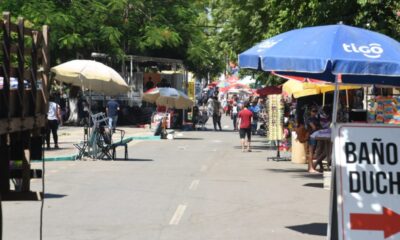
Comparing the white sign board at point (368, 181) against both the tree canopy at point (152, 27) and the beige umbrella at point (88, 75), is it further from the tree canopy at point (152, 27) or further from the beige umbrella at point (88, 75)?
the tree canopy at point (152, 27)

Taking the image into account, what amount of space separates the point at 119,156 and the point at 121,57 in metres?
17.9

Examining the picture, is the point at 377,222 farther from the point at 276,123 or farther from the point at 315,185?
the point at 276,123

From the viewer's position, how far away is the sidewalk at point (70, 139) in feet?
74.2

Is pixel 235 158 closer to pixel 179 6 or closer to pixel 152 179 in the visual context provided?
pixel 152 179

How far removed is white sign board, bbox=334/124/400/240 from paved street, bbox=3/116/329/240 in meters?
2.51

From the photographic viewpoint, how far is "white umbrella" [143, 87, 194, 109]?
3559cm

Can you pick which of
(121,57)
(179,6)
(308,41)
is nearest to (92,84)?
(308,41)

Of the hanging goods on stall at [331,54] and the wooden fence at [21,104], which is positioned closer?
the wooden fence at [21,104]

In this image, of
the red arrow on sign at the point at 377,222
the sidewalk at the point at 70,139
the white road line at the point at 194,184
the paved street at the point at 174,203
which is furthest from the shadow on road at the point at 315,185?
the red arrow on sign at the point at 377,222

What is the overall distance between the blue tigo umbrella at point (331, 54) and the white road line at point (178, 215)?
259cm

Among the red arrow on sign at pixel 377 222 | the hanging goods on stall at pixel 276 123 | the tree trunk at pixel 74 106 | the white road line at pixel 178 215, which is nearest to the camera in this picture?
the red arrow on sign at pixel 377 222

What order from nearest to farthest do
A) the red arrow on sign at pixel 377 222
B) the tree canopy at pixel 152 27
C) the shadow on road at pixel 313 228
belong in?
the red arrow on sign at pixel 377 222, the shadow on road at pixel 313 228, the tree canopy at pixel 152 27

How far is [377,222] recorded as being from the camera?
7.64 meters

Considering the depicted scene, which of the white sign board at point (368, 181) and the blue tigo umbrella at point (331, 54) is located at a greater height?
the blue tigo umbrella at point (331, 54)
